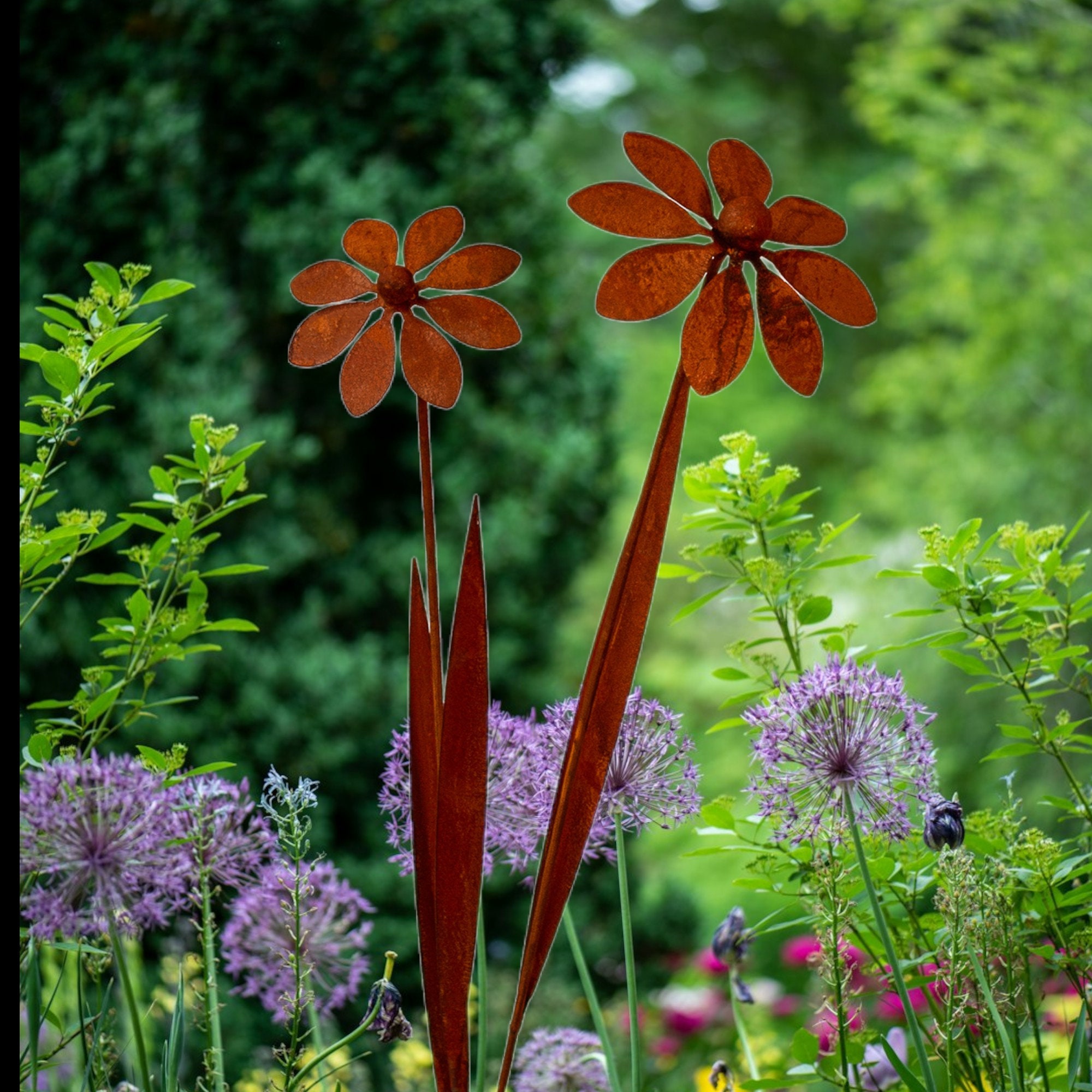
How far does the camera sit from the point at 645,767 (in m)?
0.77

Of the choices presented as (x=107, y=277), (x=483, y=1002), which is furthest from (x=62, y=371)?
(x=483, y=1002)

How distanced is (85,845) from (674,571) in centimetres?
45

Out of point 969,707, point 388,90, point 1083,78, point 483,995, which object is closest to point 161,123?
point 388,90

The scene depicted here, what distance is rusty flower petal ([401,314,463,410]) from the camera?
0.77m

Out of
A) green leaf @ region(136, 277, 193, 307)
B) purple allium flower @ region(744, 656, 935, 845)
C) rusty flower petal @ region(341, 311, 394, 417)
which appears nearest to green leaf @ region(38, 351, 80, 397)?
green leaf @ region(136, 277, 193, 307)

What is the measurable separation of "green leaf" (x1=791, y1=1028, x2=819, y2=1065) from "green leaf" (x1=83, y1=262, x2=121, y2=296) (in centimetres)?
69

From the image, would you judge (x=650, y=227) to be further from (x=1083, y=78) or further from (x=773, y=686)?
(x=1083, y=78)

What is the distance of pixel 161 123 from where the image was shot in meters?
2.83

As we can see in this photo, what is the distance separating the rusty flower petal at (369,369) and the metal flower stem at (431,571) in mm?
36

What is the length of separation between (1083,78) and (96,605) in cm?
530

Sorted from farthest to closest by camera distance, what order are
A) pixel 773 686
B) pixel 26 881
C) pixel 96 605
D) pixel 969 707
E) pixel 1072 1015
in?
pixel 969 707 < pixel 96 605 < pixel 1072 1015 < pixel 773 686 < pixel 26 881

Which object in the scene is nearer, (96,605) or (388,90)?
(96,605)

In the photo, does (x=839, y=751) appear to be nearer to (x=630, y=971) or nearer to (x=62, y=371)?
(x=630, y=971)

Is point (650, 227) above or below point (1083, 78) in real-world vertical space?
below
